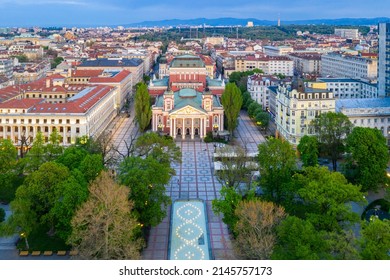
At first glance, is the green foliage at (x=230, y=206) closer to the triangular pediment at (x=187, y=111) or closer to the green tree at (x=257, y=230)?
the green tree at (x=257, y=230)

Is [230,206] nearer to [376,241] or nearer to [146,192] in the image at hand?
[146,192]

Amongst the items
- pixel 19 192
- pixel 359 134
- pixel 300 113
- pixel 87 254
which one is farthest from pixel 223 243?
pixel 300 113

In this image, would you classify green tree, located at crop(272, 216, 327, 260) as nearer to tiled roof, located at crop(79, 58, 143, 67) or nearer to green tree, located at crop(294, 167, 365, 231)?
green tree, located at crop(294, 167, 365, 231)

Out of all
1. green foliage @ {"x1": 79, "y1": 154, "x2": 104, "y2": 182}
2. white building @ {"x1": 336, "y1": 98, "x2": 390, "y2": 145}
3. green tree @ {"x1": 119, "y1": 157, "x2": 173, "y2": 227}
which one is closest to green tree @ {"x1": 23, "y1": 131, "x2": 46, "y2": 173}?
green foliage @ {"x1": 79, "y1": 154, "x2": 104, "y2": 182}

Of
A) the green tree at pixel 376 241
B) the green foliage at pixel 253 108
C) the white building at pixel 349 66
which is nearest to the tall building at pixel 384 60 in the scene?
the green foliage at pixel 253 108
